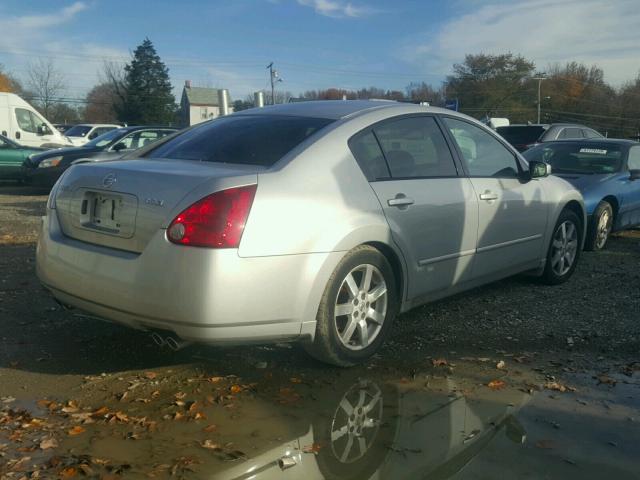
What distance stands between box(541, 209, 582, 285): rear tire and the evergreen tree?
60233 mm

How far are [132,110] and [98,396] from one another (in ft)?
209

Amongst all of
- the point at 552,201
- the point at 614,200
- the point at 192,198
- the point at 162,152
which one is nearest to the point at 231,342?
the point at 192,198

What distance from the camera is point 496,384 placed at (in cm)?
390

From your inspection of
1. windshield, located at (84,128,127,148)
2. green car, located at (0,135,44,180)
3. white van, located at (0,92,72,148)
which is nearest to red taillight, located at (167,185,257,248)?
windshield, located at (84,128,127,148)

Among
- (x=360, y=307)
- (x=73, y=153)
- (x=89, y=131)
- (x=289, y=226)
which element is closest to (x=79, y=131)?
(x=89, y=131)

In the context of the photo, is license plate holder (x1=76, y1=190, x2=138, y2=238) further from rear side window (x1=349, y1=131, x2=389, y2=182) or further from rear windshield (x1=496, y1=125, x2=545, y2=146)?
rear windshield (x1=496, y1=125, x2=545, y2=146)

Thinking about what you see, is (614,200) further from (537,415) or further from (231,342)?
(231,342)

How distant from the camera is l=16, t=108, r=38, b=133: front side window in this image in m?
18.3

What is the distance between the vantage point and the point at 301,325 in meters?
3.66

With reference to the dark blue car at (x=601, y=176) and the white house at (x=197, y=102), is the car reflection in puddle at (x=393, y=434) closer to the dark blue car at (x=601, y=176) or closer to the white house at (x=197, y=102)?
the dark blue car at (x=601, y=176)

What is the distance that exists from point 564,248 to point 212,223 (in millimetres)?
4166

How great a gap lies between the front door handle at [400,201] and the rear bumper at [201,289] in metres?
0.61

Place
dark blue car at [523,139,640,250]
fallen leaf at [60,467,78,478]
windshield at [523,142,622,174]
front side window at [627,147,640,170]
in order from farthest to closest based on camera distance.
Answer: front side window at [627,147,640,170]
windshield at [523,142,622,174]
dark blue car at [523,139,640,250]
fallen leaf at [60,467,78,478]

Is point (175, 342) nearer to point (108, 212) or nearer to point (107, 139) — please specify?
point (108, 212)
